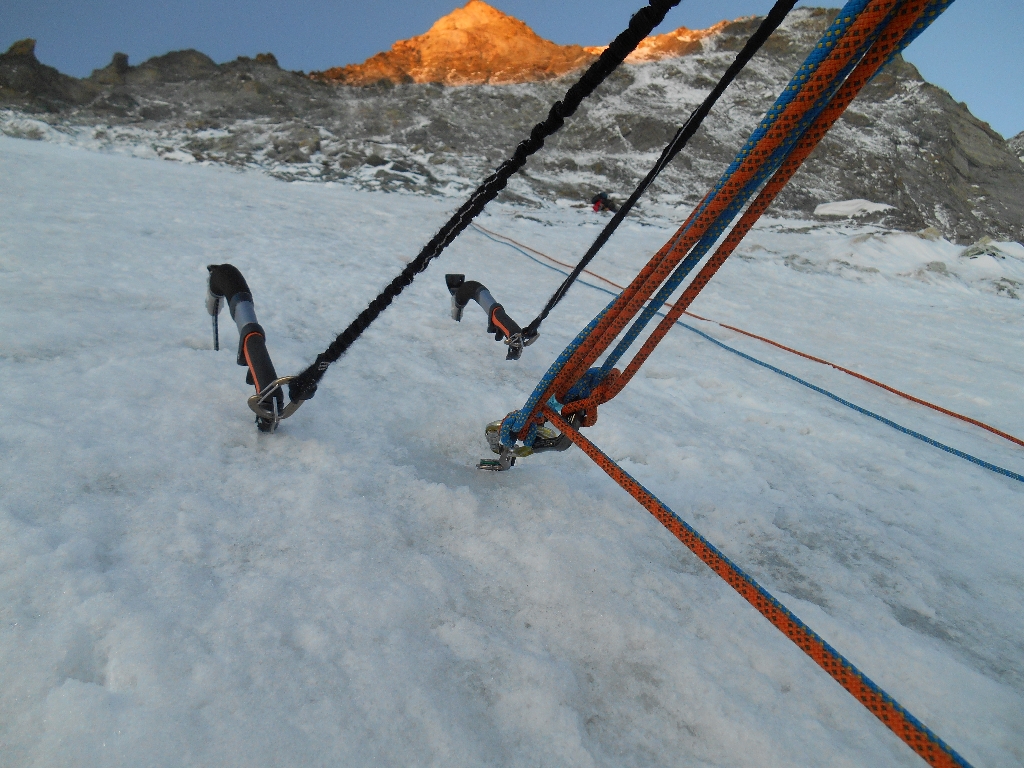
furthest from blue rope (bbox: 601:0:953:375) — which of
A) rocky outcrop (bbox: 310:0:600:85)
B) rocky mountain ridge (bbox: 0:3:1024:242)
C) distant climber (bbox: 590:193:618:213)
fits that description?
rocky outcrop (bbox: 310:0:600:85)

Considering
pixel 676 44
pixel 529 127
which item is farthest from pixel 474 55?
pixel 529 127

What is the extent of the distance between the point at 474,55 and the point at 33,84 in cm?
2681

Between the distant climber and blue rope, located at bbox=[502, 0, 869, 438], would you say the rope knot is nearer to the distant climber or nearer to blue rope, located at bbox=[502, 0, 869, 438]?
blue rope, located at bbox=[502, 0, 869, 438]

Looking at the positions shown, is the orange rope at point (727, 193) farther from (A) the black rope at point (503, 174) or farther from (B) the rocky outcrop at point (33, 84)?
(B) the rocky outcrop at point (33, 84)

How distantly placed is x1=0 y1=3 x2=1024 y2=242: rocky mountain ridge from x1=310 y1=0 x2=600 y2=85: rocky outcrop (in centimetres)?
507

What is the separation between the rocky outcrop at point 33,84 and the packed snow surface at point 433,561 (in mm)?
23972

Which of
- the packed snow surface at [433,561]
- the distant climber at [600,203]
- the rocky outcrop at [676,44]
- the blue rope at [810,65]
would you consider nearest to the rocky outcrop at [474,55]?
the rocky outcrop at [676,44]

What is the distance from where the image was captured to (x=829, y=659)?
0.86 metres

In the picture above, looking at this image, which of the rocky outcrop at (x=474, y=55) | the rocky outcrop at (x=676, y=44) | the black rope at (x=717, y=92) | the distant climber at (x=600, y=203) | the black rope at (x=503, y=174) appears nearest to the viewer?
the black rope at (x=503, y=174)

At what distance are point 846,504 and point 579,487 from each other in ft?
3.84

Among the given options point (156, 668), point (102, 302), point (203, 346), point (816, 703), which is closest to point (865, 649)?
point (816, 703)

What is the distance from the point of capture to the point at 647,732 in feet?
3.69

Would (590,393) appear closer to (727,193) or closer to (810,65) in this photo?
(727,193)

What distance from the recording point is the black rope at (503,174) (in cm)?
110
